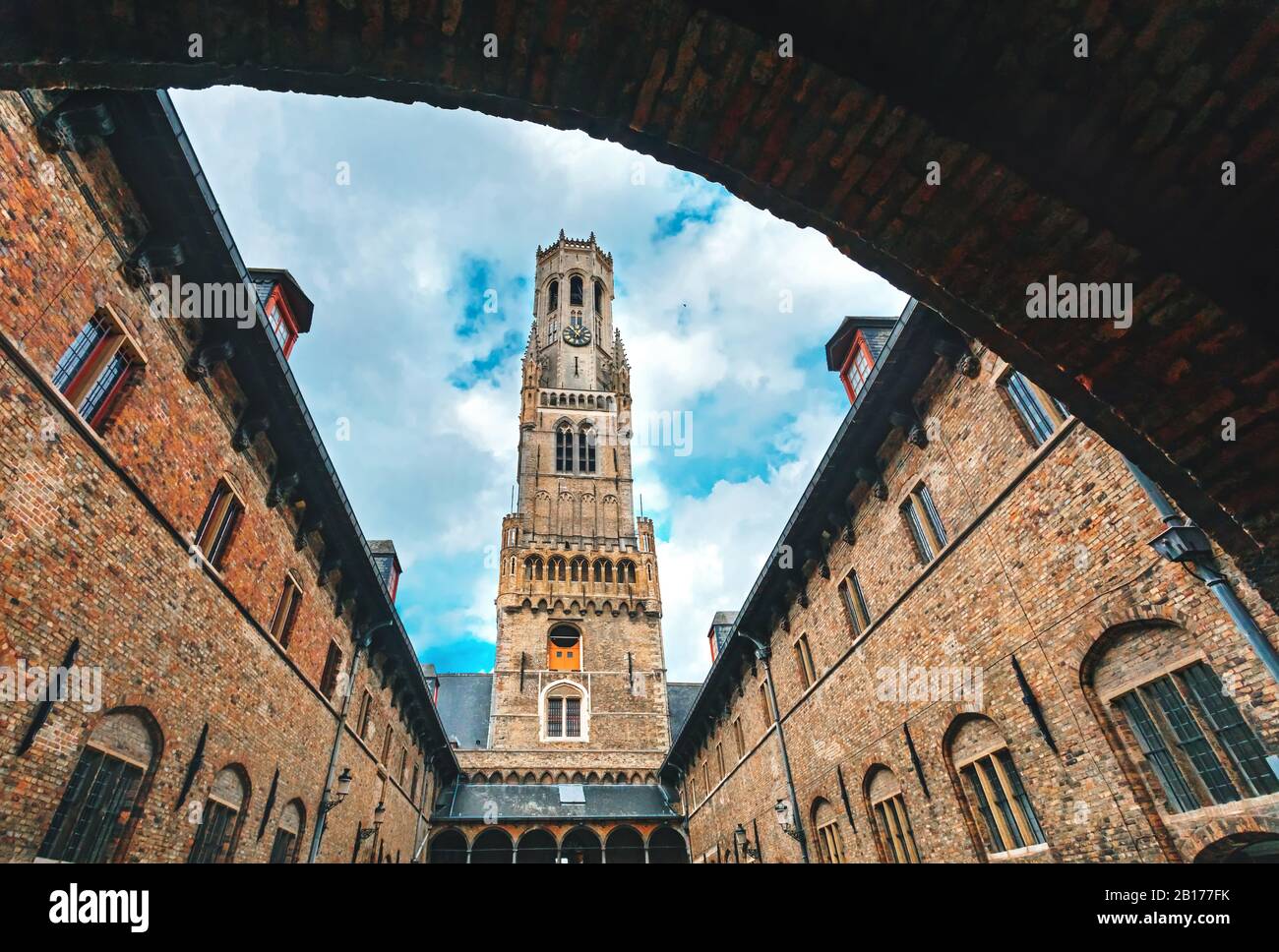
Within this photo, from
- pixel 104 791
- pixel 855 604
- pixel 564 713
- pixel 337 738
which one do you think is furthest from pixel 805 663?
pixel 564 713

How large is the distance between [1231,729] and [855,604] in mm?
6993

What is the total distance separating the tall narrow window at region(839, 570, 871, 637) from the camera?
493 inches

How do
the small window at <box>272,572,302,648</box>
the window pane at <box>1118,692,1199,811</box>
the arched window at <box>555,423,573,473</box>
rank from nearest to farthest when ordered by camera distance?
the window pane at <box>1118,692,1199,811</box> → the small window at <box>272,572,302,648</box> → the arched window at <box>555,423,573,473</box>

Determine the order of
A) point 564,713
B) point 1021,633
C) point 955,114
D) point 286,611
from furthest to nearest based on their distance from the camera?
1. point 564,713
2. point 286,611
3. point 1021,633
4. point 955,114

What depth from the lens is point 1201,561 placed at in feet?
19.1

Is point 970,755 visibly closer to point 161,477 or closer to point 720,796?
point 161,477

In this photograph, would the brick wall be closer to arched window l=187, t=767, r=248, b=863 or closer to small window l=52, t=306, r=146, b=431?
small window l=52, t=306, r=146, b=431

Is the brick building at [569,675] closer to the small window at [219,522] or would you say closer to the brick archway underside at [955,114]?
the small window at [219,522]

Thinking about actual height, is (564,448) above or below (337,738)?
above

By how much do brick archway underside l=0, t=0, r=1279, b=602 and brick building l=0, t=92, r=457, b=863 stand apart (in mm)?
4851

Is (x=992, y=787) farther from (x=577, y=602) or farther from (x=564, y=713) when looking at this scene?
(x=577, y=602)

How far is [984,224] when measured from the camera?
3289 millimetres

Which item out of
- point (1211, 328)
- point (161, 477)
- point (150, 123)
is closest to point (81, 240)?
point (150, 123)

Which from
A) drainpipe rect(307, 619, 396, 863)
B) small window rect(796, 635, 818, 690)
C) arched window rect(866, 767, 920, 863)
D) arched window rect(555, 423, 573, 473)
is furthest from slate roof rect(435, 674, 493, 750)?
arched window rect(866, 767, 920, 863)
